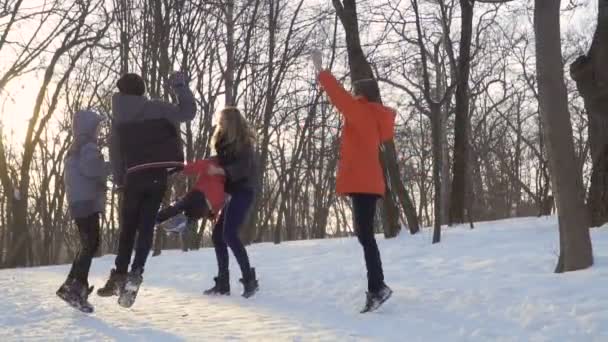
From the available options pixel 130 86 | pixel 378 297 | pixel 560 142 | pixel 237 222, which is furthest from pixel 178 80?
pixel 560 142

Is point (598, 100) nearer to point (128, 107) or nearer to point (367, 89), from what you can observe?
point (367, 89)

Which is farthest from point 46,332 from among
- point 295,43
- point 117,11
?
point 295,43

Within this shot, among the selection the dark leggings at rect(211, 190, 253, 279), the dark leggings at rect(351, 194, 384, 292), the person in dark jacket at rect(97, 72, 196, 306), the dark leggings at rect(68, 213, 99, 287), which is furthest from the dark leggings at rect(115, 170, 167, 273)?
the dark leggings at rect(351, 194, 384, 292)

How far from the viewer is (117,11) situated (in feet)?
61.1

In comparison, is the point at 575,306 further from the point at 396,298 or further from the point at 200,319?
the point at 200,319

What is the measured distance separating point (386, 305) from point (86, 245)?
2560 mm

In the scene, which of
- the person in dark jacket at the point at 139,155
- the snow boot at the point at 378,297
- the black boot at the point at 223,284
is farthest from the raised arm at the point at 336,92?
the black boot at the point at 223,284

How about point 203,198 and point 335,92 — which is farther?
point 203,198

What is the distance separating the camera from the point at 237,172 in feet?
21.6

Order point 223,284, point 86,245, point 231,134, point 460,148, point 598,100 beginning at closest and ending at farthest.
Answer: point 86,245 → point 231,134 → point 223,284 → point 598,100 → point 460,148

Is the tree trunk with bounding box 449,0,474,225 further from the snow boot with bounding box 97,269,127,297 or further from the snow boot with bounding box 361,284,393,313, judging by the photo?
the snow boot with bounding box 97,269,127,297

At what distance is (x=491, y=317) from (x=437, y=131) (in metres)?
6.65

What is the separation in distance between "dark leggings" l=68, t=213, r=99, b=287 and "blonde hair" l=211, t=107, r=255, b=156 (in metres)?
1.35

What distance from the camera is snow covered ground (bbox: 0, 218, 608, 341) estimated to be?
4609 mm
